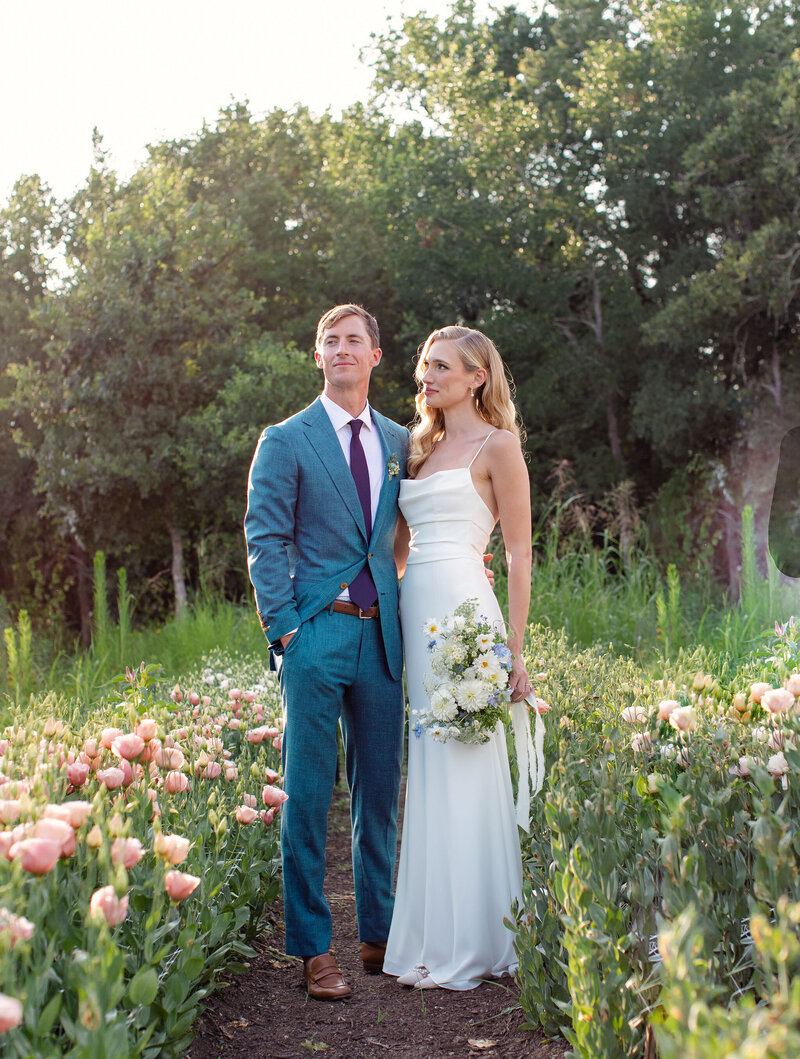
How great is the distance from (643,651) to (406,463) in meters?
3.36

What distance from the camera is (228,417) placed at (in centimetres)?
1452

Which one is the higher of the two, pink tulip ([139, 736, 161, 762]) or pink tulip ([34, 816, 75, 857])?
pink tulip ([34, 816, 75, 857])

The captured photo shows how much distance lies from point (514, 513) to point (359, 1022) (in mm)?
1761

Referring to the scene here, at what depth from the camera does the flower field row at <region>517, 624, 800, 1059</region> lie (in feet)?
4.73

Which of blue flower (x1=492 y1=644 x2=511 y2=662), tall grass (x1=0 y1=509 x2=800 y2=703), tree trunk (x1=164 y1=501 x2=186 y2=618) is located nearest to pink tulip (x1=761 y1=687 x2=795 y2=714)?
blue flower (x1=492 y1=644 x2=511 y2=662)

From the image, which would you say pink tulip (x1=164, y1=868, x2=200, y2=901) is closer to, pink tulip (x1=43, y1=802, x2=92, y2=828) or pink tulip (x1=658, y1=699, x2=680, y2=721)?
pink tulip (x1=43, y1=802, x2=92, y2=828)

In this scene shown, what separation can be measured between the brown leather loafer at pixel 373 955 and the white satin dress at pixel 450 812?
12cm

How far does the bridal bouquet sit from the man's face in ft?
3.11

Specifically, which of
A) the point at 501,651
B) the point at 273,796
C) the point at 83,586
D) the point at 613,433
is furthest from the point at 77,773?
the point at 613,433

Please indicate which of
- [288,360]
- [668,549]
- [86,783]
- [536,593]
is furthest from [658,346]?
[86,783]

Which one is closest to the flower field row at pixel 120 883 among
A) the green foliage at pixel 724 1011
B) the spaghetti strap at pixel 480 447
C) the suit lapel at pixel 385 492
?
the green foliage at pixel 724 1011

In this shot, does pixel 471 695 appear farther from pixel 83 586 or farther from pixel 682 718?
pixel 83 586

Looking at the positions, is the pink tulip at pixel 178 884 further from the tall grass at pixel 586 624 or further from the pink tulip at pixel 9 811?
the tall grass at pixel 586 624

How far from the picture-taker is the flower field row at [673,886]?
1441 mm
